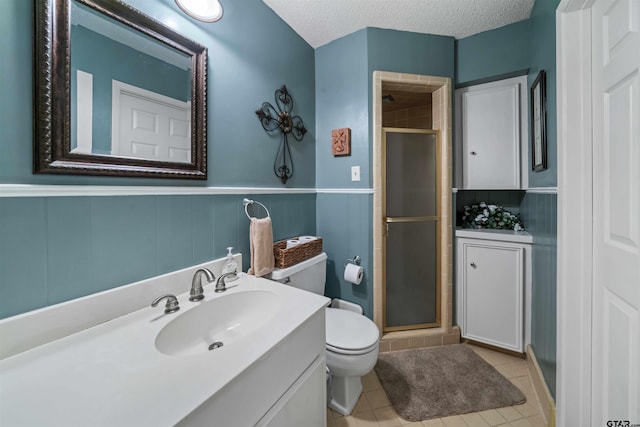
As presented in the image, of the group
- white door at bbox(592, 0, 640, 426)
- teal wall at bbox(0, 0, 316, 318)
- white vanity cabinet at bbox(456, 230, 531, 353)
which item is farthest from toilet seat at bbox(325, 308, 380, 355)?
white vanity cabinet at bbox(456, 230, 531, 353)

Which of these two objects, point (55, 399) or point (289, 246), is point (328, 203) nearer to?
point (289, 246)

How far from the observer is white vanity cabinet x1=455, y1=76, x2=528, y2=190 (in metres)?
1.80

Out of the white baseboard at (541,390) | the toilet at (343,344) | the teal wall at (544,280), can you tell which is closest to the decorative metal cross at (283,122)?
the toilet at (343,344)

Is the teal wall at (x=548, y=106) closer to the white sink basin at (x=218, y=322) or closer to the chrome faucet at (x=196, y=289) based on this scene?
the white sink basin at (x=218, y=322)

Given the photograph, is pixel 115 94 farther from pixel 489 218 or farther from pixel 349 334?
pixel 489 218

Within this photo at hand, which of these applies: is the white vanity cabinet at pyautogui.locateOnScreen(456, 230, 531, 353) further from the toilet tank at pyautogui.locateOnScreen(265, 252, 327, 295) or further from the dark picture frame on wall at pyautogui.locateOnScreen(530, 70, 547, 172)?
the toilet tank at pyautogui.locateOnScreen(265, 252, 327, 295)

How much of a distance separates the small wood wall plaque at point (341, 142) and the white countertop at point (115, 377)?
4.35ft

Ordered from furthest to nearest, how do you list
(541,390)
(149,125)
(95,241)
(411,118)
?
(411,118) < (541,390) < (149,125) < (95,241)

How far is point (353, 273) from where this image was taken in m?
1.71

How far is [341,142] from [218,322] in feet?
4.54

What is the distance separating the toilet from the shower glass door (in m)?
0.54

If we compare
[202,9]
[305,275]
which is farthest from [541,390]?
[202,9]

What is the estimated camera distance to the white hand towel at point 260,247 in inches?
49.6

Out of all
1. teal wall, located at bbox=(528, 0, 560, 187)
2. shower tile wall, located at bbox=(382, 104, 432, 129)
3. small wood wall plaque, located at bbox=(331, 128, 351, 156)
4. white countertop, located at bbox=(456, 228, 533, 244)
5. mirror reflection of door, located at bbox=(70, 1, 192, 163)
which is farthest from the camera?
shower tile wall, located at bbox=(382, 104, 432, 129)
